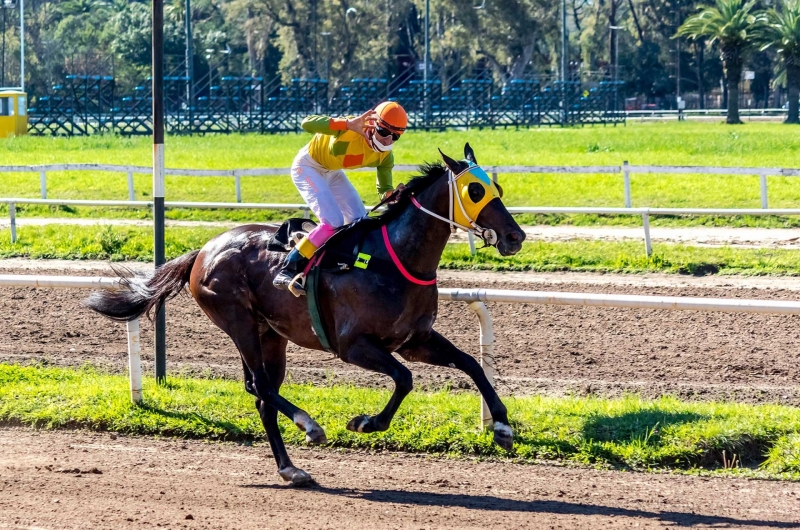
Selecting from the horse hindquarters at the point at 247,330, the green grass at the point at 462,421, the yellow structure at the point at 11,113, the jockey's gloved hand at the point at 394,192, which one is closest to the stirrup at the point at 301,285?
the horse hindquarters at the point at 247,330

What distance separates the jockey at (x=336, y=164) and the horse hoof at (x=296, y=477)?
1044mm

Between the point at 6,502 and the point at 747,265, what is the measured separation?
10159 millimetres

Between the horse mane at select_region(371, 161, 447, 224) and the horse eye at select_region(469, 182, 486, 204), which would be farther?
the horse mane at select_region(371, 161, 447, 224)

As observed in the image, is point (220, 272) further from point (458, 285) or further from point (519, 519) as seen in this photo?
point (458, 285)

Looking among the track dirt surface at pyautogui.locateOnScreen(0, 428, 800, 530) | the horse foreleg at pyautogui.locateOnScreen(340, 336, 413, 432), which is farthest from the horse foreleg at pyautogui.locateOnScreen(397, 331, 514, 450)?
the track dirt surface at pyautogui.locateOnScreen(0, 428, 800, 530)

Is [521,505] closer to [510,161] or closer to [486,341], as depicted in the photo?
[486,341]

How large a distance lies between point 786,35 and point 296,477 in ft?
160

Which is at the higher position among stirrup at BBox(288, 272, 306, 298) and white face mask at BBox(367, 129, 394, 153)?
white face mask at BBox(367, 129, 394, 153)

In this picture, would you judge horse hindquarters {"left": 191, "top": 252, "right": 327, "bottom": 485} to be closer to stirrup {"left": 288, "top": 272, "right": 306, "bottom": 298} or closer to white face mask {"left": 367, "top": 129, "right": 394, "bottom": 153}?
stirrup {"left": 288, "top": 272, "right": 306, "bottom": 298}

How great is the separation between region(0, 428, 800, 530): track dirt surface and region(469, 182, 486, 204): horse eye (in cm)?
156

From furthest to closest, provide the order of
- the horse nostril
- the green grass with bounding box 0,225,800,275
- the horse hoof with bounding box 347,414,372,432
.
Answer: the green grass with bounding box 0,225,800,275 < the horse hoof with bounding box 347,414,372,432 < the horse nostril

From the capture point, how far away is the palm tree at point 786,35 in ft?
161

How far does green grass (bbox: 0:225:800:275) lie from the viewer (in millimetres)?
13297

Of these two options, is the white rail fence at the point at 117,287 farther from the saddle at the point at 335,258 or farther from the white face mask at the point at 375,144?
the white face mask at the point at 375,144
